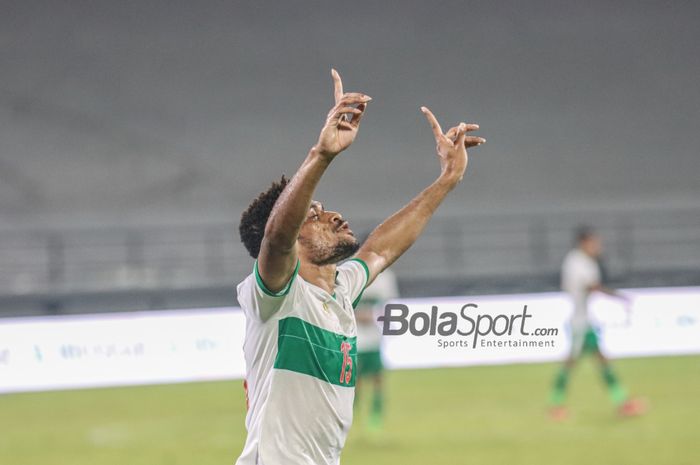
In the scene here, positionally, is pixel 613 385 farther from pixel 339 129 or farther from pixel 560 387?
pixel 339 129

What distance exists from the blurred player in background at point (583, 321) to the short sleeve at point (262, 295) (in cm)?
649

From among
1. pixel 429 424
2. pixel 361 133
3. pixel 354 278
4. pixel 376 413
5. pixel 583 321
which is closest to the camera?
pixel 354 278

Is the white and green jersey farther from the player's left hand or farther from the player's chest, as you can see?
the player's left hand

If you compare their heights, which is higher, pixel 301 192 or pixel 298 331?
pixel 301 192

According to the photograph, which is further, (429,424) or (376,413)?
(429,424)

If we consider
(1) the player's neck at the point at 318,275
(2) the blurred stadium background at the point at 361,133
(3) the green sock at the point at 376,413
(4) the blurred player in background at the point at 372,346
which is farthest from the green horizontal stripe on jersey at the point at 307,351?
(2) the blurred stadium background at the point at 361,133

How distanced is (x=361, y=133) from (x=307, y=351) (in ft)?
49.2

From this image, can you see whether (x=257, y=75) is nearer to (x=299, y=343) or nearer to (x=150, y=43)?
(x=150, y=43)

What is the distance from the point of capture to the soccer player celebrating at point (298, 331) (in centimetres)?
300

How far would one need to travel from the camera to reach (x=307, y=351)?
3.26 meters

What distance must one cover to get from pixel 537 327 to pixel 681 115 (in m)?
9.07

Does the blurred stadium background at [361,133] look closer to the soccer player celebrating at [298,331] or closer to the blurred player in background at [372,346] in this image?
the blurred player in background at [372,346]

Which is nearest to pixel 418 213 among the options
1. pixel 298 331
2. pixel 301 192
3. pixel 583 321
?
pixel 298 331

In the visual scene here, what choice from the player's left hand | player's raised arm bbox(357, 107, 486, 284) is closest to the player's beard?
player's raised arm bbox(357, 107, 486, 284)
